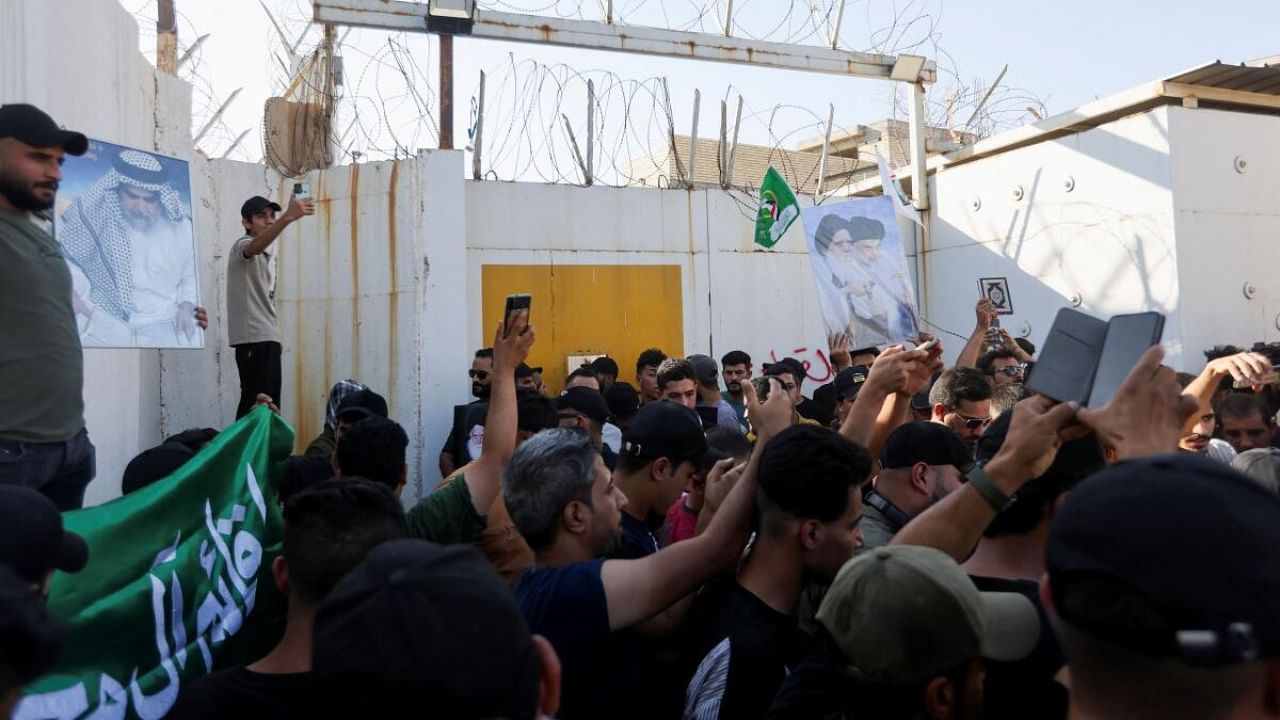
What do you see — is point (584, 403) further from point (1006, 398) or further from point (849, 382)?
point (1006, 398)

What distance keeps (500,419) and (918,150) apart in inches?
343

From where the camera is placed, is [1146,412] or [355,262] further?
[355,262]

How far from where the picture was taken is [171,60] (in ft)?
25.3

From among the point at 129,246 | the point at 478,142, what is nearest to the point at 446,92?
the point at 478,142

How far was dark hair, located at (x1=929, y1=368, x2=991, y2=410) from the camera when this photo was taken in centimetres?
491

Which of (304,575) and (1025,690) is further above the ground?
(304,575)

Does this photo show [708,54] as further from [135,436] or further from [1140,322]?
[1140,322]

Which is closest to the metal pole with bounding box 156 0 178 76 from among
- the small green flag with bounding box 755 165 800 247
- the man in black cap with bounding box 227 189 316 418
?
the man in black cap with bounding box 227 189 316 418


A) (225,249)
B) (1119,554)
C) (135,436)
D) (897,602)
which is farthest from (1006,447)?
(225,249)

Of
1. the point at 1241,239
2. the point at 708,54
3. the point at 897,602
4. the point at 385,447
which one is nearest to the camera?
the point at 897,602

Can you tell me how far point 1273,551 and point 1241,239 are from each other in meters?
9.06

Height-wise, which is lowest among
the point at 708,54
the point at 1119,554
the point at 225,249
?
the point at 1119,554

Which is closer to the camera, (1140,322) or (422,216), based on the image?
(1140,322)

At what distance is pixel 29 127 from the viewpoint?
124 inches
